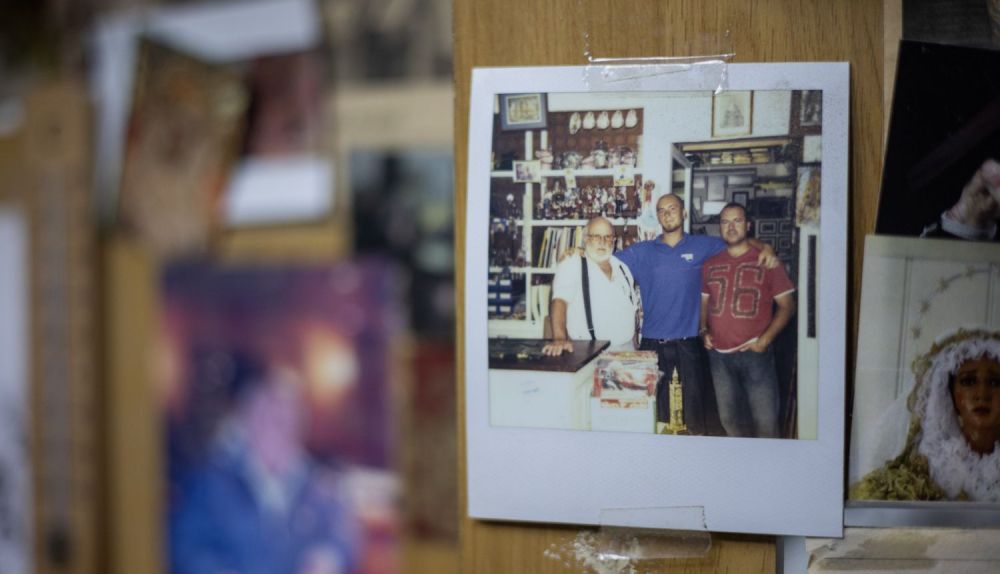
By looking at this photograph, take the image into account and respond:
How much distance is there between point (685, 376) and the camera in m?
0.46

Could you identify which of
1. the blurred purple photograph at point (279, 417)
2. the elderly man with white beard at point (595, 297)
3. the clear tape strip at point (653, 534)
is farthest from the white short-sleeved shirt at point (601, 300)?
the blurred purple photograph at point (279, 417)

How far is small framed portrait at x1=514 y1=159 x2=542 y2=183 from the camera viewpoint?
0.47m

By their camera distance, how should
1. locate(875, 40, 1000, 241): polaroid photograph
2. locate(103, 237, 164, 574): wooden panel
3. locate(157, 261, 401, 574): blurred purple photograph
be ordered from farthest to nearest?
locate(103, 237, 164, 574): wooden panel
locate(157, 261, 401, 574): blurred purple photograph
locate(875, 40, 1000, 241): polaroid photograph

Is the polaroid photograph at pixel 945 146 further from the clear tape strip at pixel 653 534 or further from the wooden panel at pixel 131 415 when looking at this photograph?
the wooden panel at pixel 131 415

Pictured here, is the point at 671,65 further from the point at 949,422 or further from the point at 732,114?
the point at 949,422

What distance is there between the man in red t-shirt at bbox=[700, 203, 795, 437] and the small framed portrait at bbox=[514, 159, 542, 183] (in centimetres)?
11

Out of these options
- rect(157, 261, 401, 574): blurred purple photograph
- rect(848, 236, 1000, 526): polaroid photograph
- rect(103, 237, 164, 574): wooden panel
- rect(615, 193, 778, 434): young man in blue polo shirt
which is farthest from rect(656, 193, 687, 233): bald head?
rect(103, 237, 164, 574): wooden panel

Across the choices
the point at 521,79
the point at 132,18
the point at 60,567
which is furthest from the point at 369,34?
the point at 60,567

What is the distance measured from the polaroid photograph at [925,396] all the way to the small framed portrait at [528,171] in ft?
0.63

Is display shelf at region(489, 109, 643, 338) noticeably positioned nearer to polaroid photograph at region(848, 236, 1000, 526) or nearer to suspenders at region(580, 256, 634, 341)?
suspenders at region(580, 256, 634, 341)

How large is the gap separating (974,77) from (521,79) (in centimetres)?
26

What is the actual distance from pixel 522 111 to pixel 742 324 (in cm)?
18

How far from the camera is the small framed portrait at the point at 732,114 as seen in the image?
1.48ft

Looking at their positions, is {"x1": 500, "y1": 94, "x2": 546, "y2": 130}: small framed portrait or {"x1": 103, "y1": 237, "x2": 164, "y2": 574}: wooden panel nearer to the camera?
{"x1": 500, "y1": 94, "x2": 546, "y2": 130}: small framed portrait
